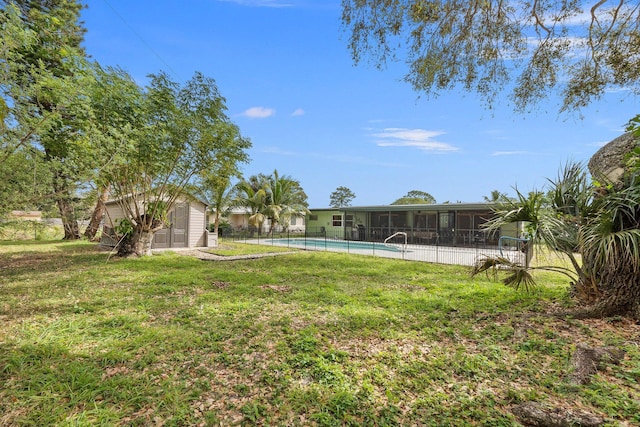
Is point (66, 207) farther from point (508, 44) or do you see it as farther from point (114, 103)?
point (508, 44)

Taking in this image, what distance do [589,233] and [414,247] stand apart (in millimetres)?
11724

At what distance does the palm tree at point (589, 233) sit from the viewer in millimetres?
4023

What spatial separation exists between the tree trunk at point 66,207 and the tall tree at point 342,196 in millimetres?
43497

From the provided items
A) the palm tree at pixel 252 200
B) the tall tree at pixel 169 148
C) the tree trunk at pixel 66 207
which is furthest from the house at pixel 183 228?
the palm tree at pixel 252 200

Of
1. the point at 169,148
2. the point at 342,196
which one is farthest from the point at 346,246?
the point at 342,196

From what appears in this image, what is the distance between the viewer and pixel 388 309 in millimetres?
5141

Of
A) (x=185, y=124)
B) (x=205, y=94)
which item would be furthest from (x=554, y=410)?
(x=205, y=94)

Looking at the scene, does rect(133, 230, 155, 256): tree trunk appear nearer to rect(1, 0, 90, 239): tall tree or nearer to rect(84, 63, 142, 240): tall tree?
rect(84, 63, 142, 240): tall tree

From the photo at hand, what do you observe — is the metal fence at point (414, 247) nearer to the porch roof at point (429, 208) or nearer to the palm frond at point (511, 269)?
the palm frond at point (511, 269)

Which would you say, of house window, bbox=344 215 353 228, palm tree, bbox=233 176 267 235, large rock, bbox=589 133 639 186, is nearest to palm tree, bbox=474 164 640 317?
large rock, bbox=589 133 639 186

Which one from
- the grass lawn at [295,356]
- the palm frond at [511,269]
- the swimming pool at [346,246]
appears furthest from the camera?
the swimming pool at [346,246]

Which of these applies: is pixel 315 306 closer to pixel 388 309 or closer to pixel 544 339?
pixel 388 309

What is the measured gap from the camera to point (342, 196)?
57.8 metres

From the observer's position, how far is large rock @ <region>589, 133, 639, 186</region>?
4.48 metres
